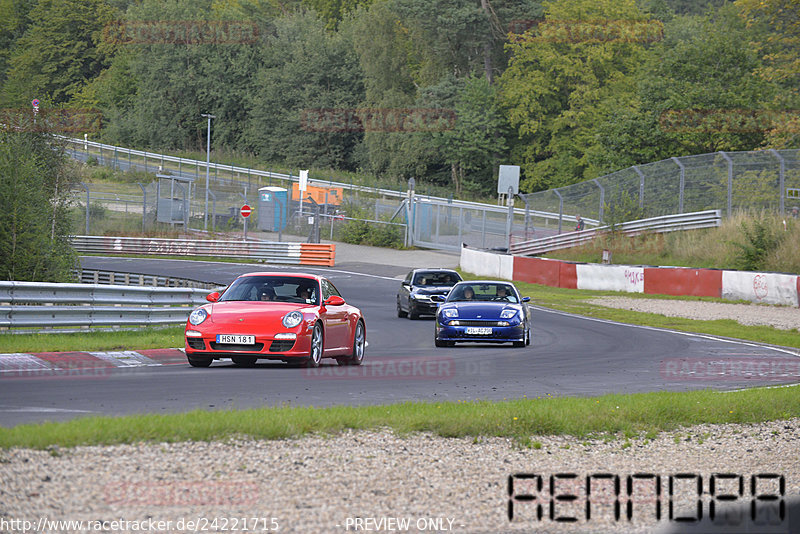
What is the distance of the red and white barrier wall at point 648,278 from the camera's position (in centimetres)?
2964

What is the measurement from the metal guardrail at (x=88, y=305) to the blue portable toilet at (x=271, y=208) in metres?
40.8

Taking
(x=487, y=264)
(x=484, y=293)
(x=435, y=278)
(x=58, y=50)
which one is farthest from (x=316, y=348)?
(x=58, y=50)

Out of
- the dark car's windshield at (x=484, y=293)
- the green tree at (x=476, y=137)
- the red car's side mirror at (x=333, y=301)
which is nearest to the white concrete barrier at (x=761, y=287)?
the dark car's windshield at (x=484, y=293)

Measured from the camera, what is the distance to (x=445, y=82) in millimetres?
83062

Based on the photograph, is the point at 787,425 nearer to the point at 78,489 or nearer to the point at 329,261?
the point at 78,489

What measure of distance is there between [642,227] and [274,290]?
29.6m

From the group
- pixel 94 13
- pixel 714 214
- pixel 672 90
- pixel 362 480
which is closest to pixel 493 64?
pixel 672 90

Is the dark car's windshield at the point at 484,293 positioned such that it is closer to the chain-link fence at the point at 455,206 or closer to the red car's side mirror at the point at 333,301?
the red car's side mirror at the point at 333,301

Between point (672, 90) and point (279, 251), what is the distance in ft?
87.8

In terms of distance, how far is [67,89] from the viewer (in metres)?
125

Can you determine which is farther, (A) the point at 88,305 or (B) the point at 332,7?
(B) the point at 332,7

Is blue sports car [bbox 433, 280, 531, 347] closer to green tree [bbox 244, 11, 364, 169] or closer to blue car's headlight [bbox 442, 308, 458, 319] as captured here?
blue car's headlight [bbox 442, 308, 458, 319]

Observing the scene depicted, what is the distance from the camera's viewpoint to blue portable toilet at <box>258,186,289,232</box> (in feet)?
Result: 203

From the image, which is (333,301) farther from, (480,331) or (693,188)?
(693,188)
